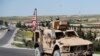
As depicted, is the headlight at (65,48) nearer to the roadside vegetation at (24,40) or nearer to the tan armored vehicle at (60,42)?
the tan armored vehicle at (60,42)

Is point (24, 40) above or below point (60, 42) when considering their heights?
below

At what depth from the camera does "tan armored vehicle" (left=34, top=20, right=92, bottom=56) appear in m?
20.2

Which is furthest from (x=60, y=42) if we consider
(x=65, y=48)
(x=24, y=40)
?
(x=24, y=40)

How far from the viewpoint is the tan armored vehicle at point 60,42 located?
20172 millimetres

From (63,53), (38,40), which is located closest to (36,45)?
(38,40)

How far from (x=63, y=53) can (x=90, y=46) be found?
4.78 feet

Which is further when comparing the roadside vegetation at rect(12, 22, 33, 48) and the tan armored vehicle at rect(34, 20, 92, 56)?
the roadside vegetation at rect(12, 22, 33, 48)

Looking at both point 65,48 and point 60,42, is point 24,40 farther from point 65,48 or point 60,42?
point 65,48

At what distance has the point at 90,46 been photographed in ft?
66.9

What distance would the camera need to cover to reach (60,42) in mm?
20469

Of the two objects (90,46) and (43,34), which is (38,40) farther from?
(90,46)

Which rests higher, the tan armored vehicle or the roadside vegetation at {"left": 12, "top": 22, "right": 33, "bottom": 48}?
the tan armored vehicle

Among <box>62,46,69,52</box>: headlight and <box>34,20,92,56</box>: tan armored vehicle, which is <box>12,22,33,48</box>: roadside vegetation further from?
<box>62,46,69,52</box>: headlight

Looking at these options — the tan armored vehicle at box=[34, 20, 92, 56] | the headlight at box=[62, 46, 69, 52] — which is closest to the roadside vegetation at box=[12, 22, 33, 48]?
the tan armored vehicle at box=[34, 20, 92, 56]
